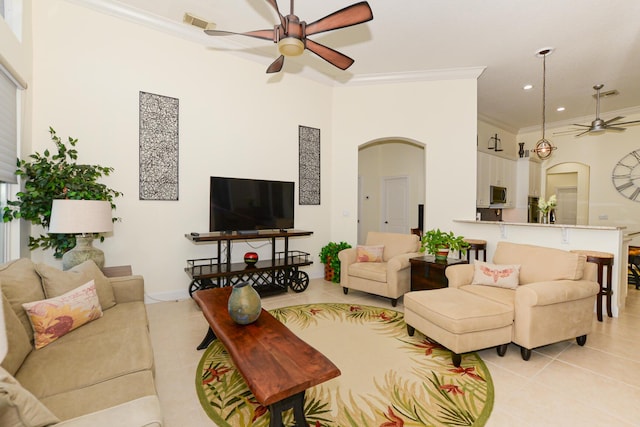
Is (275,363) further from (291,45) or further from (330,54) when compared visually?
(330,54)

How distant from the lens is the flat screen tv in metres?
3.94

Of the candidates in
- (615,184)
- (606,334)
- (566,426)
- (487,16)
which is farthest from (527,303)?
(615,184)

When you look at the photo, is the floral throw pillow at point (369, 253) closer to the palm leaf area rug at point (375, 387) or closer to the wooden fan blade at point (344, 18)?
the palm leaf area rug at point (375, 387)

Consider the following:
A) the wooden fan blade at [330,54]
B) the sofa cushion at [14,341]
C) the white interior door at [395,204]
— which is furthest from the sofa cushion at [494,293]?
the white interior door at [395,204]

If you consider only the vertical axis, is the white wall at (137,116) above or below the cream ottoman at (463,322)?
above

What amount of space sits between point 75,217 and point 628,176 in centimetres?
965

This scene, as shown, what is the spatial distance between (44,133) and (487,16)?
5155 millimetres

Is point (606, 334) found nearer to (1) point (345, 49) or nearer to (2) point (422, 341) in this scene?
(2) point (422, 341)

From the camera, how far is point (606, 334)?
310cm

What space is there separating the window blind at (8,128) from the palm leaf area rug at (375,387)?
2308 mm

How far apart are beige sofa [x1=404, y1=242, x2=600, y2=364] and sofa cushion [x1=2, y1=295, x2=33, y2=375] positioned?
269cm

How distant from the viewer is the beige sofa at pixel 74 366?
970 millimetres

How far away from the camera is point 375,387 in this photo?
2.17m

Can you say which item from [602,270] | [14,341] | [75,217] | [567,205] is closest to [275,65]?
[75,217]
